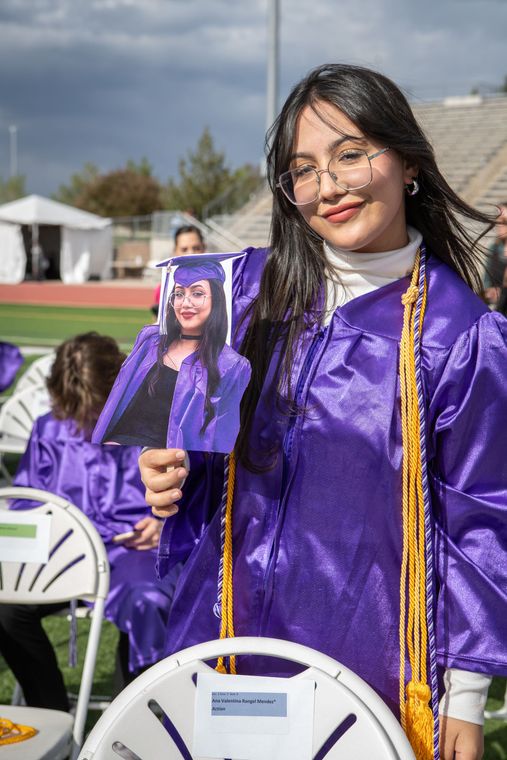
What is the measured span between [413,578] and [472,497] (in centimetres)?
16

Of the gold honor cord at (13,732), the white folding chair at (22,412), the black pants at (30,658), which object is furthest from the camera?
the white folding chair at (22,412)

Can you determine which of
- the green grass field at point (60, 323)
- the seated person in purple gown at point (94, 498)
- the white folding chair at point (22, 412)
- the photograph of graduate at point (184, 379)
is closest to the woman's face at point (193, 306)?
the photograph of graduate at point (184, 379)

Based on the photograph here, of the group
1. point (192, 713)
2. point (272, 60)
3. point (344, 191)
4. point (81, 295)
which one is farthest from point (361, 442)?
point (81, 295)

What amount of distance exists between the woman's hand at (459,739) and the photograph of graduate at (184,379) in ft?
1.95

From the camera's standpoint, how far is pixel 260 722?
4.39ft

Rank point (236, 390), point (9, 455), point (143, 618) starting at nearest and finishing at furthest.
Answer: point (236, 390) < point (143, 618) < point (9, 455)

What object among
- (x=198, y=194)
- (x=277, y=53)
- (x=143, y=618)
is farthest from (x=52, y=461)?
(x=198, y=194)

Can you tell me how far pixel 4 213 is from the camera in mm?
31000

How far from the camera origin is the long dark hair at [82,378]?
10.7 feet

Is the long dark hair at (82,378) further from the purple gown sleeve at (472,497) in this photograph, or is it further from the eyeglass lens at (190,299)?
the purple gown sleeve at (472,497)

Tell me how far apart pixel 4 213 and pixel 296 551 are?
31.6 m

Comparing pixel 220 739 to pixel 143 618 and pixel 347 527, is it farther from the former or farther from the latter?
pixel 143 618

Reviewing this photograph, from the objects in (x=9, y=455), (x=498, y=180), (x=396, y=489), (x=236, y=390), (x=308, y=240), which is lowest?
(x=9, y=455)

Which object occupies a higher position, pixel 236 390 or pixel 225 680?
pixel 236 390
